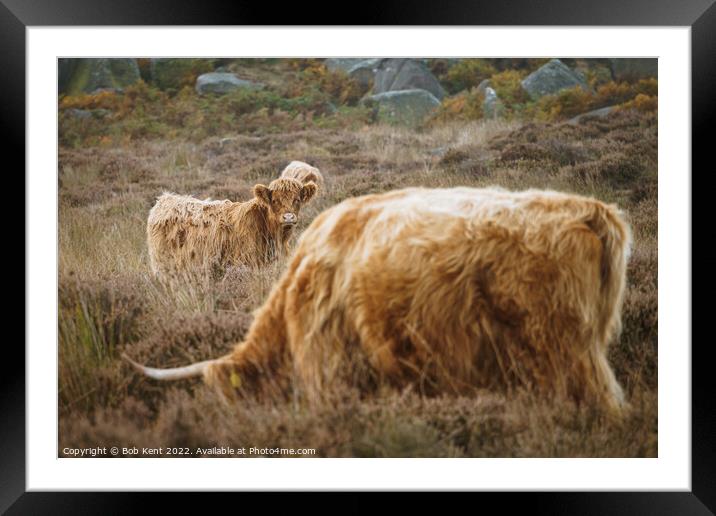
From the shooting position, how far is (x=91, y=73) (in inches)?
143

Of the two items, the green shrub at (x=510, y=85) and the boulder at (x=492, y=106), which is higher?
the green shrub at (x=510, y=85)

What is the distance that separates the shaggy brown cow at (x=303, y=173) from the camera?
12.1 ft

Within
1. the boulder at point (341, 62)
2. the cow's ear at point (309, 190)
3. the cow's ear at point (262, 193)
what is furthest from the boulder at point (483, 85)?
the cow's ear at point (262, 193)

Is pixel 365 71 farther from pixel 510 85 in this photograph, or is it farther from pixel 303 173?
pixel 510 85

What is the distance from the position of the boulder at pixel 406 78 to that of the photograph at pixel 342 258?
0.04 ft

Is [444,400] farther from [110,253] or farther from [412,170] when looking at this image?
[110,253]

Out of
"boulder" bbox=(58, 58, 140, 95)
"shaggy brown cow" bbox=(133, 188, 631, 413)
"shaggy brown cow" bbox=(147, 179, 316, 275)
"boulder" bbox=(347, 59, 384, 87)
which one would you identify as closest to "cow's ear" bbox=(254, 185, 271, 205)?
"shaggy brown cow" bbox=(147, 179, 316, 275)

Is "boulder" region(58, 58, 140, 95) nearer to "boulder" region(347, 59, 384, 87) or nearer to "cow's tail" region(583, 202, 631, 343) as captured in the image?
"boulder" region(347, 59, 384, 87)

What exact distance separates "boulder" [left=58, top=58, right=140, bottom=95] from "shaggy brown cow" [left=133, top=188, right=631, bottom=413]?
5.10 ft

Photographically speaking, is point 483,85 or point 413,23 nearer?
point 413,23

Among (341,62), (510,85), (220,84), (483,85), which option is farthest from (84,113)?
(510,85)

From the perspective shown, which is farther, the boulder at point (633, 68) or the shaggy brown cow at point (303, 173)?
the shaggy brown cow at point (303, 173)

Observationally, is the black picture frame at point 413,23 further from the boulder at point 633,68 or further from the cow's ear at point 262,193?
the cow's ear at point 262,193

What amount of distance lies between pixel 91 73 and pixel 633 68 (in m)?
3.26
